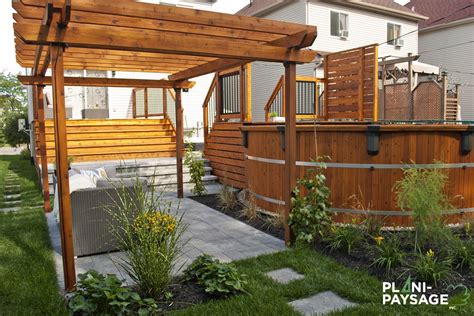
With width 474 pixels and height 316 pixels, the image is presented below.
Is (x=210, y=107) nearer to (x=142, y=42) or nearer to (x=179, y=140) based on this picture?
(x=179, y=140)

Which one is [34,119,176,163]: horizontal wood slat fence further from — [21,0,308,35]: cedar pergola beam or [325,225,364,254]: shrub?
[325,225,364,254]: shrub

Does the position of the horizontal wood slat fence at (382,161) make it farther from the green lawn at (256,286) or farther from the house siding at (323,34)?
the house siding at (323,34)

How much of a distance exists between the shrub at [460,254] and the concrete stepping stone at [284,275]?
152cm

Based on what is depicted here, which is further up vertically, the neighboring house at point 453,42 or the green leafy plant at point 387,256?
the neighboring house at point 453,42

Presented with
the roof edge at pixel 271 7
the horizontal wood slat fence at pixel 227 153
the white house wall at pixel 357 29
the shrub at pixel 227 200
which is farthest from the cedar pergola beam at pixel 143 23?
the roof edge at pixel 271 7

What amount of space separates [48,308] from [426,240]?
12.6 ft

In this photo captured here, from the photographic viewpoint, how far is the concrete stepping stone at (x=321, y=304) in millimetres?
3180

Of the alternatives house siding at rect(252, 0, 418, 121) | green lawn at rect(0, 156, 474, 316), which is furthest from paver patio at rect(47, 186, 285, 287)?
house siding at rect(252, 0, 418, 121)

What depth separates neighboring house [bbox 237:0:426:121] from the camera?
17891mm

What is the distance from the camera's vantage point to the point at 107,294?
2.96 m

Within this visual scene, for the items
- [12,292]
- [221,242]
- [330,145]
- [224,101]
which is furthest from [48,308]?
[224,101]

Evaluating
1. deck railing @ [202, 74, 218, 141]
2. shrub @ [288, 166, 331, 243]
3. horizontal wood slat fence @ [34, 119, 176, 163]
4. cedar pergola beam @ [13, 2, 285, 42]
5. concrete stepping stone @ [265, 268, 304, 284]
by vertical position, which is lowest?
concrete stepping stone @ [265, 268, 304, 284]

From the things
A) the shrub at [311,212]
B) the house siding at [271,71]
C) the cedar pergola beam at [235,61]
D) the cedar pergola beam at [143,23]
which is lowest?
the shrub at [311,212]

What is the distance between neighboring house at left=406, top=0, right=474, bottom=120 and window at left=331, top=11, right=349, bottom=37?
6.43 metres
